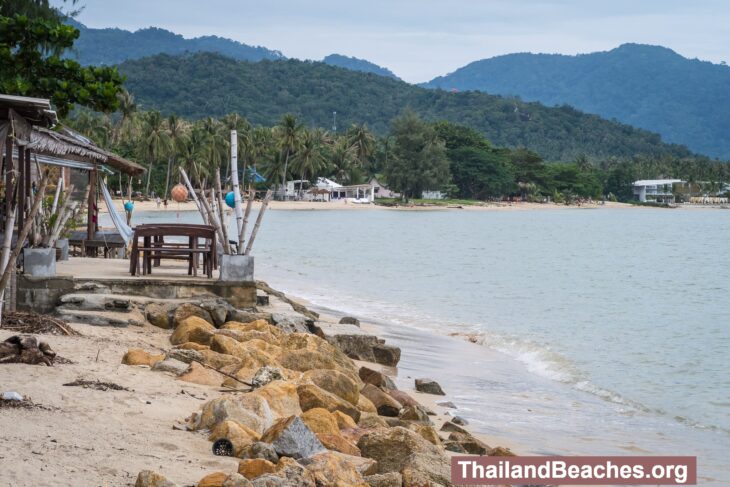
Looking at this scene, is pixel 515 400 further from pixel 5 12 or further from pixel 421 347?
pixel 5 12

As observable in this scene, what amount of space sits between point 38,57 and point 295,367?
8403mm

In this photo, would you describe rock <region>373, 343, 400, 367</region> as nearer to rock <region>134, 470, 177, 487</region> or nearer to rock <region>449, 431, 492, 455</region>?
rock <region>449, 431, 492, 455</region>

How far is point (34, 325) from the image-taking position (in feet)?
33.6

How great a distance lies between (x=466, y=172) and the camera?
4884 inches

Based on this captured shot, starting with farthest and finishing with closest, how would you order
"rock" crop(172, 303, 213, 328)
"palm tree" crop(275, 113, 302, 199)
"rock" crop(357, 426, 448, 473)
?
"palm tree" crop(275, 113, 302, 199)
"rock" crop(172, 303, 213, 328)
"rock" crop(357, 426, 448, 473)

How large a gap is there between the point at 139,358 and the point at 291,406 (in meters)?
1.97

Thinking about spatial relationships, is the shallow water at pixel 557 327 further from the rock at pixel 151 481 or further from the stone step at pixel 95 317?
the rock at pixel 151 481

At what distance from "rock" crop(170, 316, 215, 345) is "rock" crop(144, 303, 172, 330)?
2.38ft

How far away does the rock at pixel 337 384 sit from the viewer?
9.15 m

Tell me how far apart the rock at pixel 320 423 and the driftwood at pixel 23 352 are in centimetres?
244

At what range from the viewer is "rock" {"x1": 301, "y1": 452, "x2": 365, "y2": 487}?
573cm

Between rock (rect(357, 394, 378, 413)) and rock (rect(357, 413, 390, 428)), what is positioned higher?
rock (rect(357, 413, 390, 428))

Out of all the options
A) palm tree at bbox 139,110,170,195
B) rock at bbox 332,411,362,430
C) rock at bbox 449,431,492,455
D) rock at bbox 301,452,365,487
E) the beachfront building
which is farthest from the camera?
the beachfront building

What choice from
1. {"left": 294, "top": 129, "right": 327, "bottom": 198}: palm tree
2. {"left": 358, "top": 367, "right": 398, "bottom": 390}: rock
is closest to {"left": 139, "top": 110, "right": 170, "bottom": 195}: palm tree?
{"left": 294, "top": 129, "right": 327, "bottom": 198}: palm tree
